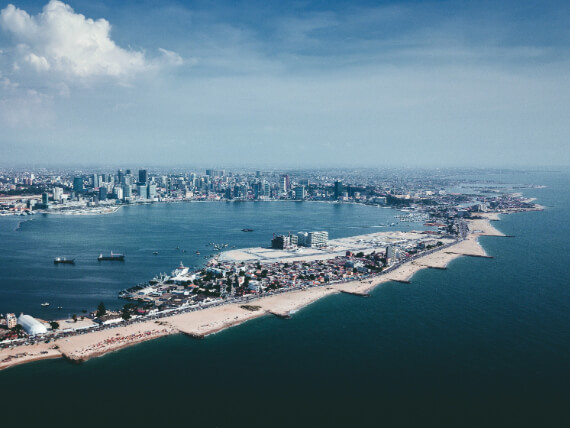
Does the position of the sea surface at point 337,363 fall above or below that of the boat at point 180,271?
below

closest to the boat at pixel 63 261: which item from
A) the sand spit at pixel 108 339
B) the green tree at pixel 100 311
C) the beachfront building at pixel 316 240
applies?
the green tree at pixel 100 311

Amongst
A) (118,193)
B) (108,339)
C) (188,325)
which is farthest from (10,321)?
(118,193)

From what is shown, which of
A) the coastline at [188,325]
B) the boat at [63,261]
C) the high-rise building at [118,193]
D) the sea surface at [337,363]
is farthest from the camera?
the high-rise building at [118,193]

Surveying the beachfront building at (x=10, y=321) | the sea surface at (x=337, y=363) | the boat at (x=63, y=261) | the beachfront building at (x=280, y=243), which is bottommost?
the sea surface at (x=337, y=363)

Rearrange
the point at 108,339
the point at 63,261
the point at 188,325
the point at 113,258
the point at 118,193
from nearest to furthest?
the point at 108,339 < the point at 188,325 < the point at 63,261 < the point at 113,258 < the point at 118,193

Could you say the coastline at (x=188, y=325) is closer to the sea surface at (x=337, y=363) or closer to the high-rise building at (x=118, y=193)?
the sea surface at (x=337, y=363)

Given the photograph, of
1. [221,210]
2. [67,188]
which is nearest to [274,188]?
[221,210]

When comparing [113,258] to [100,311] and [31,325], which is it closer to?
[100,311]

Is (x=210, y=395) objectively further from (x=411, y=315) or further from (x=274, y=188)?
(x=274, y=188)
